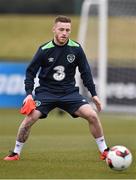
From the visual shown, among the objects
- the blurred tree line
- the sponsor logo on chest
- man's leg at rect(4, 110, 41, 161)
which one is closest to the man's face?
the sponsor logo on chest

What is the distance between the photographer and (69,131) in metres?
19.5

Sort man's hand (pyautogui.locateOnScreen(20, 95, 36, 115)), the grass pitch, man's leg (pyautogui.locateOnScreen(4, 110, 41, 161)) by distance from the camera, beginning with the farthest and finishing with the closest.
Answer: man's leg (pyautogui.locateOnScreen(4, 110, 41, 161)), man's hand (pyautogui.locateOnScreen(20, 95, 36, 115)), the grass pitch

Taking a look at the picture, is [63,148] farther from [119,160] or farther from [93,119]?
[119,160]

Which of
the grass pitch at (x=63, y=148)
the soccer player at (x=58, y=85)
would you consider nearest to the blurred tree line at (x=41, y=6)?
the grass pitch at (x=63, y=148)

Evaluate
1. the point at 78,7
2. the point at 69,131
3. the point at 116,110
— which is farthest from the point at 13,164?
the point at 78,7

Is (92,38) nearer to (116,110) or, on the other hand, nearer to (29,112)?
(116,110)

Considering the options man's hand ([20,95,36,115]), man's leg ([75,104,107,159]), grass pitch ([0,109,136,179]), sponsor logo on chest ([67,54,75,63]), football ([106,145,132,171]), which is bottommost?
grass pitch ([0,109,136,179])

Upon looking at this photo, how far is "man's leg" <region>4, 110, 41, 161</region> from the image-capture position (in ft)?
40.3

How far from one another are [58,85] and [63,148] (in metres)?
2.60

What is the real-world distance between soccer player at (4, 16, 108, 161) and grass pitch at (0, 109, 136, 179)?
528 millimetres

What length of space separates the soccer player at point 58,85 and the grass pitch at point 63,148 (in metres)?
0.53

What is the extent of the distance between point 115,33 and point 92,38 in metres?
3.15

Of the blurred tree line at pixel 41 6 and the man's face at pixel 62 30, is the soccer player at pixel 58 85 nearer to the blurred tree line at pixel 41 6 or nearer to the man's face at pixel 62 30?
the man's face at pixel 62 30

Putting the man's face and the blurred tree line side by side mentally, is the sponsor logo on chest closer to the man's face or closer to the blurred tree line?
the man's face
